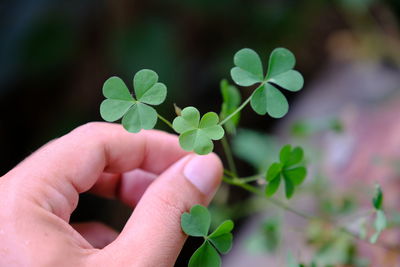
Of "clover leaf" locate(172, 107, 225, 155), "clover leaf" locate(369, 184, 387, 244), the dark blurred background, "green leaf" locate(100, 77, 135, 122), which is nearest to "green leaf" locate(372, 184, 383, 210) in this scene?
"clover leaf" locate(369, 184, 387, 244)

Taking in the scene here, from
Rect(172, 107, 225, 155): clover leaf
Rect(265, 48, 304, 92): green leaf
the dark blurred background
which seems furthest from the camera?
the dark blurred background

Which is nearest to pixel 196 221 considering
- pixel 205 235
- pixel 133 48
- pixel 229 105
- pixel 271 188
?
pixel 205 235

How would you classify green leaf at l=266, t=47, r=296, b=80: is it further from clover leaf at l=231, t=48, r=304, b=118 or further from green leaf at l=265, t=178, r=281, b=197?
green leaf at l=265, t=178, r=281, b=197

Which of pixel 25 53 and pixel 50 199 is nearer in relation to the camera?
pixel 50 199

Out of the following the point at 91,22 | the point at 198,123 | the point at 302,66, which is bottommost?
the point at 302,66

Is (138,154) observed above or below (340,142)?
above

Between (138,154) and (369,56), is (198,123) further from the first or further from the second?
(369,56)

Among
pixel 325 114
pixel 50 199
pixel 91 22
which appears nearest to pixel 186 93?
pixel 91 22

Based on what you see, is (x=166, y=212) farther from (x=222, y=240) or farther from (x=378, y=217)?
(x=378, y=217)
